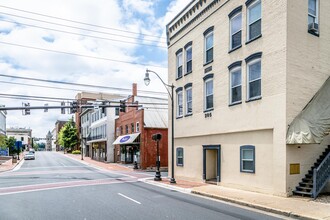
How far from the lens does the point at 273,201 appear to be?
40.6 ft

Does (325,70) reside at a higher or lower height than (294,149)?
higher

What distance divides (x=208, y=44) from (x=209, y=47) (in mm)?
265

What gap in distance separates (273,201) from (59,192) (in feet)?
34.3

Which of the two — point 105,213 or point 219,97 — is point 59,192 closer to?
point 105,213

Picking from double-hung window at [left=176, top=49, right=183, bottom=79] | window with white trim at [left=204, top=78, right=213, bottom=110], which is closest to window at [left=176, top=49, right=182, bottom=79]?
double-hung window at [left=176, top=49, right=183, bottom=79]

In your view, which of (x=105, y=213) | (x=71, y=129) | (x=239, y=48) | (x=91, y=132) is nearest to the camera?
(x=105, y=213)

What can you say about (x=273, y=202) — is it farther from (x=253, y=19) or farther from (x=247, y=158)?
(x=253, y=19)

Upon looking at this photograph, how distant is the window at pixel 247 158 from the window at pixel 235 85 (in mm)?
2567

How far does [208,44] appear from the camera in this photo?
65.6 ft

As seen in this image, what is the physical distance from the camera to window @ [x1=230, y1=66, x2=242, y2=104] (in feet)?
54.9

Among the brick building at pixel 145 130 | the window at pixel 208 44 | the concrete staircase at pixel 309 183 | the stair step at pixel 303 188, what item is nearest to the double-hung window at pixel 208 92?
the window at pixel 208 44

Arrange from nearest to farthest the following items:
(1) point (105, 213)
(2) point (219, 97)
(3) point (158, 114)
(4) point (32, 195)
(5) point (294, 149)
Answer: (1) point (105, 213)
(5) point (294, 149)
(4) point (32, 195)
(2) point (219, 97)
(3) point (158, 114)

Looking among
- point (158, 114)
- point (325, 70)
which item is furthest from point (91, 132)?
point (325, 70)

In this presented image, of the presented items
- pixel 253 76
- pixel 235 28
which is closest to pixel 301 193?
pixel 253 76
